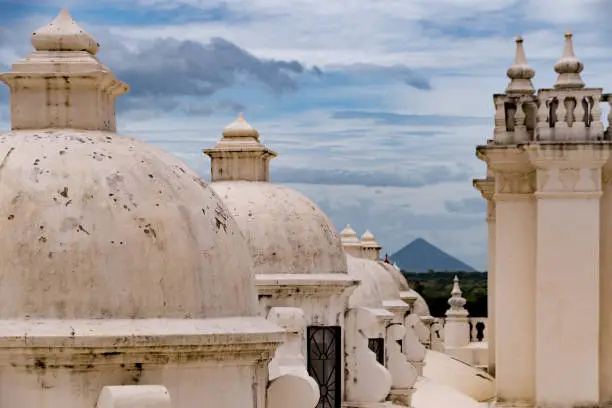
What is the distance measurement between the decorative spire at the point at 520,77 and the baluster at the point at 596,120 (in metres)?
1.12

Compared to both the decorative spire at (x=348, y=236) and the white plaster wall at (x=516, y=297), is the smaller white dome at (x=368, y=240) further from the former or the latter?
the white plaster wall at (x=516, y=297)

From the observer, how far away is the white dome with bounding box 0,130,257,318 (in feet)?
28.7

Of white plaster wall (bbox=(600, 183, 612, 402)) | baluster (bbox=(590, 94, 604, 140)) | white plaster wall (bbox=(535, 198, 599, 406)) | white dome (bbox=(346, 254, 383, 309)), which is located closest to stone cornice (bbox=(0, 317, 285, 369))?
white plaster wall (bbox=(535, 198, 599, 406))

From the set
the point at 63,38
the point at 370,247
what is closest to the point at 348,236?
the point at 370,247

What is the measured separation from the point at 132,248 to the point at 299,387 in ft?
5.93

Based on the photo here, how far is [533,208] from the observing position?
21.6m

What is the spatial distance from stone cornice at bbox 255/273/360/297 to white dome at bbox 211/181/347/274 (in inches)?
6.4

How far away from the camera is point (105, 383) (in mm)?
8766

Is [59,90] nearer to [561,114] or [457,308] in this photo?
[561,114]

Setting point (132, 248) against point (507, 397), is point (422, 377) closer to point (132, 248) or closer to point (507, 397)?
point (507, 397)

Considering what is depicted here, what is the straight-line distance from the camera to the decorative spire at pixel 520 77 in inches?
863

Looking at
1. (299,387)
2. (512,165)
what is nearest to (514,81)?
(512,165)

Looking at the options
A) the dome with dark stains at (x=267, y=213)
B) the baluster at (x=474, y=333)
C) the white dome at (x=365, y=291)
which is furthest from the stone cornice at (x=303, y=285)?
the baluster at (x=474, y=333)

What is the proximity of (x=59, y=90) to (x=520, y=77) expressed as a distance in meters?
13.3
